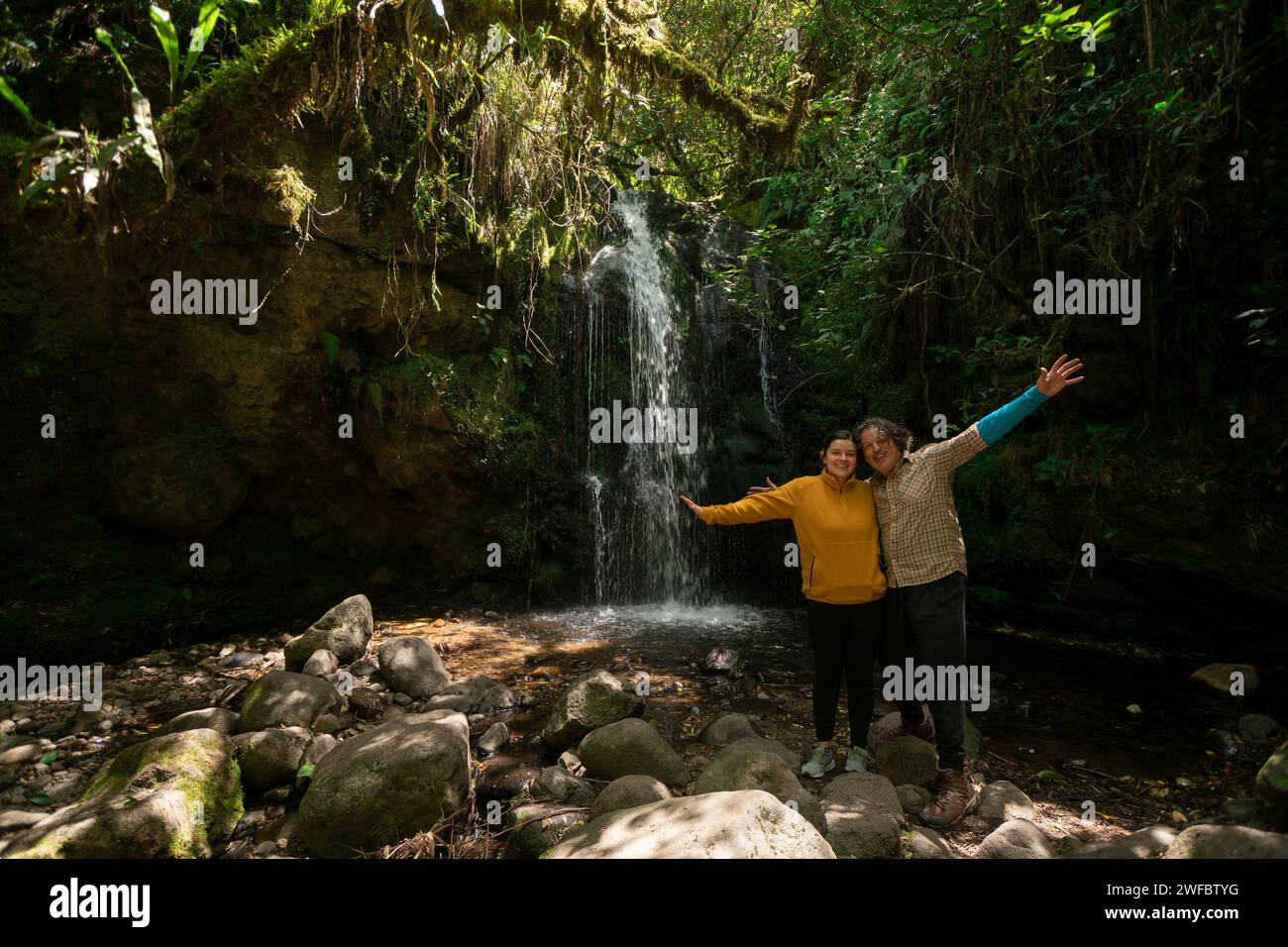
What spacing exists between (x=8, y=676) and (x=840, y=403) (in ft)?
32.2

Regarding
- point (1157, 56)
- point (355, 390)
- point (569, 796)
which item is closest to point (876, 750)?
point (569, 796)

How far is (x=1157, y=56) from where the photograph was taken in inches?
192

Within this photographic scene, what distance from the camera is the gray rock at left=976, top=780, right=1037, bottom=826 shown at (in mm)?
3221

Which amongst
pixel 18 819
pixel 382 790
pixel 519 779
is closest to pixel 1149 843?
pixel 519 779

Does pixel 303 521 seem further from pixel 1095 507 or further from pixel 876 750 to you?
pixel 1095 507

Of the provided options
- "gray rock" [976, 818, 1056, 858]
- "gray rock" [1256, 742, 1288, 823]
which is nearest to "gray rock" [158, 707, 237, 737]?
"gray rock" [976, 818, 1056, 858]

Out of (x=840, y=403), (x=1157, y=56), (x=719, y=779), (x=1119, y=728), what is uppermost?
(x=1157, y=56)

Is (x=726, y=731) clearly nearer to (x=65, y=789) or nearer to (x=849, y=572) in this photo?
(x=849, y=572)

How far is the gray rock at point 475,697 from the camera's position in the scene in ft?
15.4

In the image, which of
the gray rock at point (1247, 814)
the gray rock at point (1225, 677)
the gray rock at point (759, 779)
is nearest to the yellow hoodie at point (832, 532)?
the gray rock at point (759, 779)

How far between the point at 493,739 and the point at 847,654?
2403mm

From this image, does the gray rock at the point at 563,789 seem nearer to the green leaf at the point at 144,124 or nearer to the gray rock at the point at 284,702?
the gray rock at the point at 284,702

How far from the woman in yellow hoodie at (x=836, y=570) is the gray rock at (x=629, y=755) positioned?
820 millimetres

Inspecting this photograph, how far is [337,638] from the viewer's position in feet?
17.6
